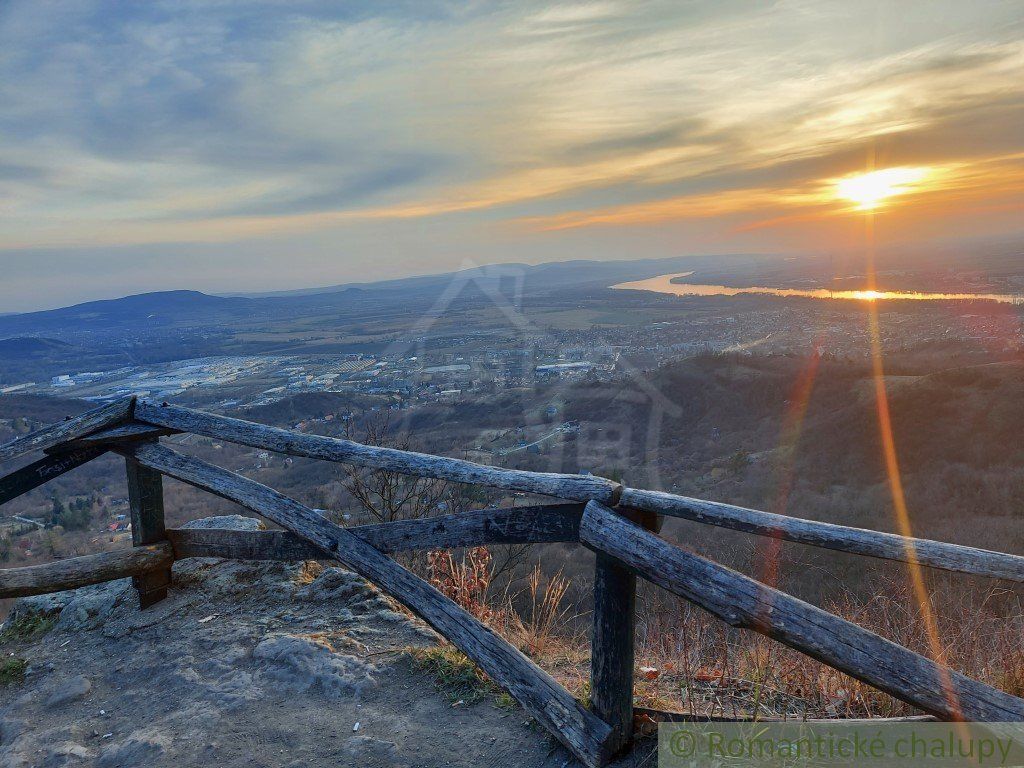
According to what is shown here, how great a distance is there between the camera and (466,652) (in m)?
3.12

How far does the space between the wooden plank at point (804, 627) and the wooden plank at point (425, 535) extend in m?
0.31

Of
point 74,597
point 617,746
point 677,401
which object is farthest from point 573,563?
point 677,401

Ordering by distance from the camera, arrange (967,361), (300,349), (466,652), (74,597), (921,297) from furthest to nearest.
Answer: (300,349) → (921,297) → (967,361) → (74,597) → (466,652)

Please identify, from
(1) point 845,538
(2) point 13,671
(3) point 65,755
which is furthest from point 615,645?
(2) point 13,671

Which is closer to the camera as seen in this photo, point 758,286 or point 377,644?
point 377,644

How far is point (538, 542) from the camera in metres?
2.92

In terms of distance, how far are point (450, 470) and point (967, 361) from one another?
135 ft

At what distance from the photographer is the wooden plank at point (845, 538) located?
2184mm

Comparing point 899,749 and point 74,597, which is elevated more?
point 899,749

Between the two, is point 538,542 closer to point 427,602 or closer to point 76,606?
point 427,602

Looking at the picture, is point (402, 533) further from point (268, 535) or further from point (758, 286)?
point (758, 286)

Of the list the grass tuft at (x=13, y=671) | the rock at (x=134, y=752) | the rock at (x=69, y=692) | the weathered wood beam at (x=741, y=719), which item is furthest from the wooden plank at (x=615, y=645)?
the grass tuft at (x=13, y=671)

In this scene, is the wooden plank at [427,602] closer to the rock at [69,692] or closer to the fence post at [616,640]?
the fence post at [616,640]

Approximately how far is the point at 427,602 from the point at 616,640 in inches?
45.0
